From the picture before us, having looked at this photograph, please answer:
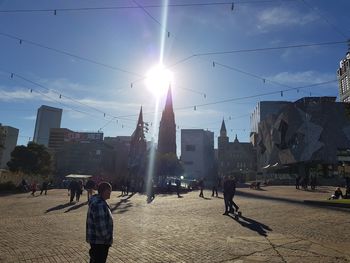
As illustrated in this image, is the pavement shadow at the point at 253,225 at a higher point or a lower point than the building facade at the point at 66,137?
lower

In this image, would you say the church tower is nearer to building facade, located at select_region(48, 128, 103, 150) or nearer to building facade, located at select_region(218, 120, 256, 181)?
building facade, located at select_region(218, 120, 256, 181)

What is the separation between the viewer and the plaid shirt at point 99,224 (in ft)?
16.5

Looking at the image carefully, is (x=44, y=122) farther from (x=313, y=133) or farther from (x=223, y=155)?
(x=313, y=133)

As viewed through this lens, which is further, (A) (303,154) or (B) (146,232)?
(A) (303,154)

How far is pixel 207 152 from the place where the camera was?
463ft

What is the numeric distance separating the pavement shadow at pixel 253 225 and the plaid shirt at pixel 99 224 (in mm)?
6850

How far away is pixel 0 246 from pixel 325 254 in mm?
7718

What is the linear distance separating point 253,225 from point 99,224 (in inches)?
349

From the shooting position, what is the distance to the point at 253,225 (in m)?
12.8

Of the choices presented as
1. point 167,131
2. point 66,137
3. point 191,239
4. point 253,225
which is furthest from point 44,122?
point 191,239

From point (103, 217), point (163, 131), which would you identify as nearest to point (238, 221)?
point (103, 217)

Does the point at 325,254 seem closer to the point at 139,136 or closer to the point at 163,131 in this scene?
the point at 139,136

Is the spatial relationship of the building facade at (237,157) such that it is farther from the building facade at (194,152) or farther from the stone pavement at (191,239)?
the stone pavement at (191,239)

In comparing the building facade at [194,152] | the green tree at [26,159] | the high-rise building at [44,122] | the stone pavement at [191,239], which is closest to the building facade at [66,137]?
the high-rise building at [44,122]
